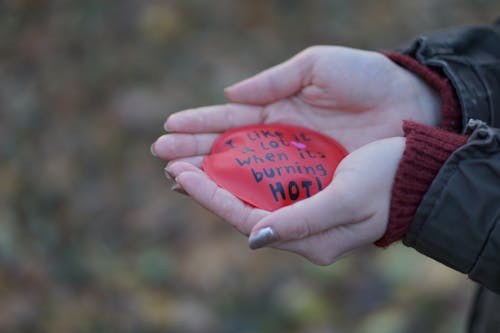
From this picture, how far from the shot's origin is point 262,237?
3.77 ft

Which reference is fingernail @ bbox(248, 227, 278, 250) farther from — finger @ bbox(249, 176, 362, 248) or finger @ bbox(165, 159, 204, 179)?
finger @ bbox(165, 159, 204, 179)

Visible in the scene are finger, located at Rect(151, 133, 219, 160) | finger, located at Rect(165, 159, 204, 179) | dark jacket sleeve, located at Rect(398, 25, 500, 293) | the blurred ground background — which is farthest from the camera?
the blurred ground background

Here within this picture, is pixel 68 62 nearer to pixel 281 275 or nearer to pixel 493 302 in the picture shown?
pixel 281 275

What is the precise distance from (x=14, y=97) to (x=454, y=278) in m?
2.39

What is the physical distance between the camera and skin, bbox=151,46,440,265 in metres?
1.22

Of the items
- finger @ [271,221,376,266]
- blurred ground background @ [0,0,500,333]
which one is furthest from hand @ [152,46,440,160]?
blurred ground background @ [0,0,500,333]

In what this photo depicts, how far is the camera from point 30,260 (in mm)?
2621

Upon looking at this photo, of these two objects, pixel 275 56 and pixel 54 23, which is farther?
pixel 54 23

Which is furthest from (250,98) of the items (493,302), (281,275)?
(281,275)

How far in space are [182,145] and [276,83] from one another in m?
0.34

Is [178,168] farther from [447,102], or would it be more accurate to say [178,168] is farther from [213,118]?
[447,102]

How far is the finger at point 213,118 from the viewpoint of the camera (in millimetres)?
1553

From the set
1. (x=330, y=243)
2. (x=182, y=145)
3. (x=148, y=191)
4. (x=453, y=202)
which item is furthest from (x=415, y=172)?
(x=148, y=191)

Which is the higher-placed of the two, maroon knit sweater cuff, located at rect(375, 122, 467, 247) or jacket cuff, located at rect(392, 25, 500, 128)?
jacket cuff, located at rect(392, 25, 500, 128)
